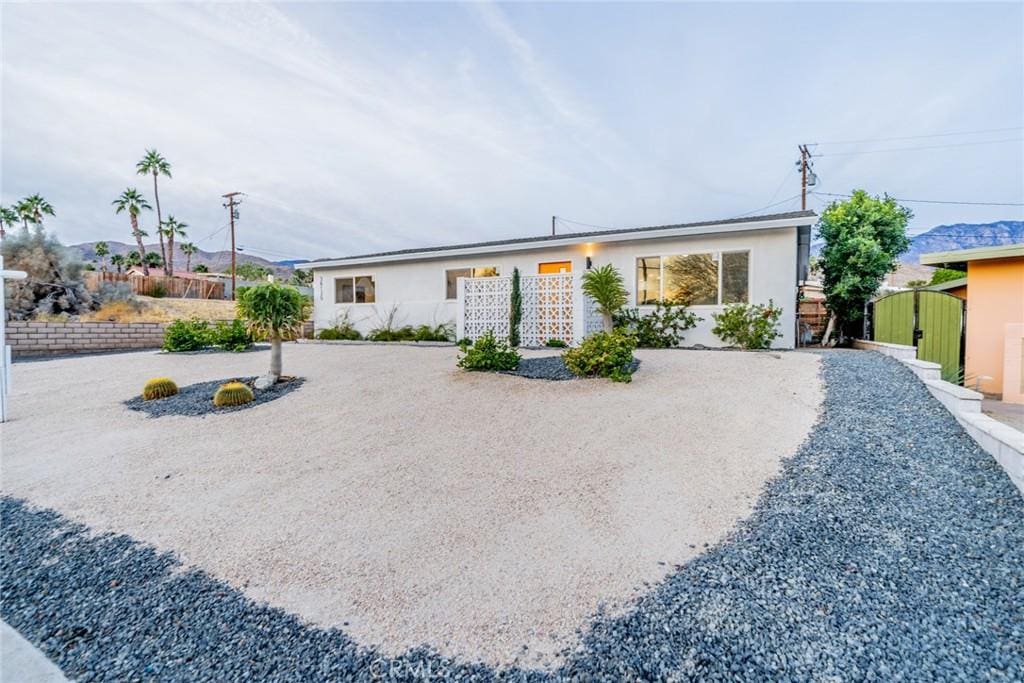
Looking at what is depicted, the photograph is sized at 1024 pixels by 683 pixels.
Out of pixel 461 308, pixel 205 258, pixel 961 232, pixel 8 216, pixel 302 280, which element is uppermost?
pixel 205 258

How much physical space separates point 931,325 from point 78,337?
19415mm

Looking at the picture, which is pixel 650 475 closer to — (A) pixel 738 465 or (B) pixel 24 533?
(A) pixel 738 465

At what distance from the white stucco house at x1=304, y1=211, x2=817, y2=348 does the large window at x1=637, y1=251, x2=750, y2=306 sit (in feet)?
0.07

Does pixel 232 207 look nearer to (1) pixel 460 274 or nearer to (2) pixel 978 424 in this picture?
(1) pixel 460 274

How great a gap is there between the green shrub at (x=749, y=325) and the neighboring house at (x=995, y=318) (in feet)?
10.0

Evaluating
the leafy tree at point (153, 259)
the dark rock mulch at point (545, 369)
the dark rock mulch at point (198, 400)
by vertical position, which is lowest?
the dark rock mulch at point (198, 400)

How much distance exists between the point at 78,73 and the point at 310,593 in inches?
414

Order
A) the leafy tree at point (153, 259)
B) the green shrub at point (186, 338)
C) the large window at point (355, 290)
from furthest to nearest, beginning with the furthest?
the leafy tree at point (153, 259) → the large window at point (355, 290) → the green shrub at point (186, 338)

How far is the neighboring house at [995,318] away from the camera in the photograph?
7680 mm

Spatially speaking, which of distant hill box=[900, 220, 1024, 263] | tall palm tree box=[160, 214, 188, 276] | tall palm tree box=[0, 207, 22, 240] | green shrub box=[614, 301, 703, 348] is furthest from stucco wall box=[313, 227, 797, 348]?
tall palm tree box=[0, 207, 22, 240]

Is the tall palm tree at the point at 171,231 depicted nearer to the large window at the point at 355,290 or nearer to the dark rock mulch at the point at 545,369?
the large window at the point at 355,290

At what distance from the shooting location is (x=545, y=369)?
6770 mm

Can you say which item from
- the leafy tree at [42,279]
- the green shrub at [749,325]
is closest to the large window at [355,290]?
the leafy tree at [42,279]

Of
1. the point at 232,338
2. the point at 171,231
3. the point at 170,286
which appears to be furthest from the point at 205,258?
the point at 232,338
